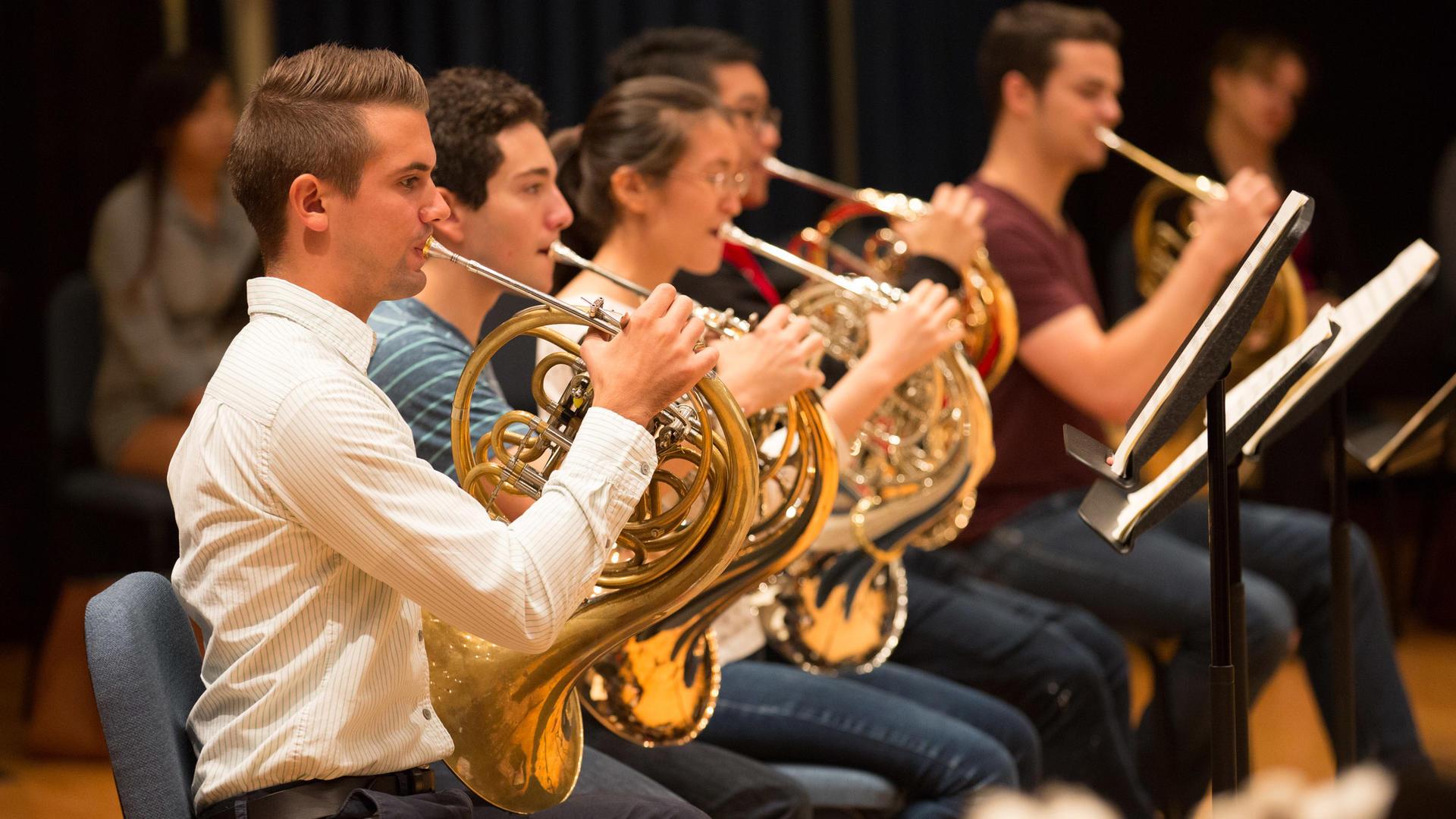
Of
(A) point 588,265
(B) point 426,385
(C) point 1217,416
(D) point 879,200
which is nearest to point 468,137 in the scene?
(A) point 588,265

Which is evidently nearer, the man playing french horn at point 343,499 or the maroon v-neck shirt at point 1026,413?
the man playing french horn at point 343,499

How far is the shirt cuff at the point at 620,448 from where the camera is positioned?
56.8 inches

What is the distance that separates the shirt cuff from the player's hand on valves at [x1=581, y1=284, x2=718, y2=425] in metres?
0.01

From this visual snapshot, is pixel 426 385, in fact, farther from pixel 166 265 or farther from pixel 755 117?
pixel 166 265

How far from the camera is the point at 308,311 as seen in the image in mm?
1446

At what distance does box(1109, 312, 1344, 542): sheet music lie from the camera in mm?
1741

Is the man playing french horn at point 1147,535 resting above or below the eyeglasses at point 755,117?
below

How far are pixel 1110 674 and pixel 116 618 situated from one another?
177 centimetres

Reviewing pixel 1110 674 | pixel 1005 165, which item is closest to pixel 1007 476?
pixel 1110 674

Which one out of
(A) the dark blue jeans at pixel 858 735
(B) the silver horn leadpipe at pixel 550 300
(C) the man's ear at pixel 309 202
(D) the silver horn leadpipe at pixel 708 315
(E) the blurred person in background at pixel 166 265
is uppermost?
(C) the man's ear at pixel 309 202

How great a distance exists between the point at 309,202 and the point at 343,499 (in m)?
0.29

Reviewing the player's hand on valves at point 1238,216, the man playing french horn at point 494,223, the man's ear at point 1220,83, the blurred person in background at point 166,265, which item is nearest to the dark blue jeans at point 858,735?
the man playing french horn at point 494,223

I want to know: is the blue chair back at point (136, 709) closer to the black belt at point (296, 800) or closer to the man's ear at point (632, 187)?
the black belt at point (296, 800)

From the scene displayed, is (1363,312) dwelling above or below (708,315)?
above
